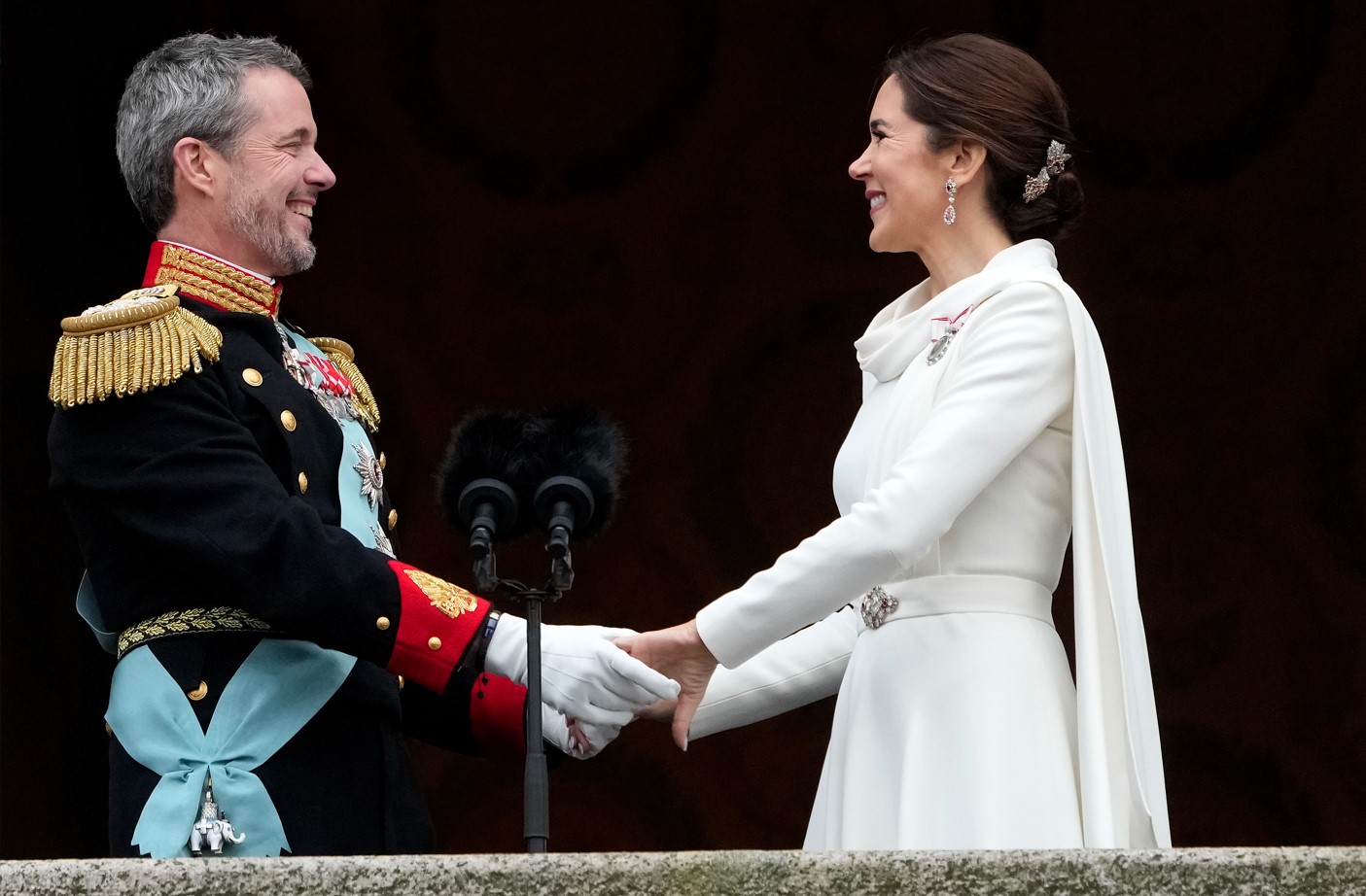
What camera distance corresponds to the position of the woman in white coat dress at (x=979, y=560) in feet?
10.4

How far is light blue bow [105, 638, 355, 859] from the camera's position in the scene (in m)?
3.22

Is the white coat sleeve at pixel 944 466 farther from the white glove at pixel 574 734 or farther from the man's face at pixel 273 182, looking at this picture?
the man's face at pixel 273 182

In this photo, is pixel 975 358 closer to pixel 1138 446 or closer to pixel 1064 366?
pixel 1064 366

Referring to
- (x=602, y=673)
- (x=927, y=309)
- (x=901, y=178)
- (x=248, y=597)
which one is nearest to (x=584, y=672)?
(x=602, y=673)

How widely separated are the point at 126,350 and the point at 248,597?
0.38 metres

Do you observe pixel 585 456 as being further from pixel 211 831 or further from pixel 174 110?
pixel 174 110

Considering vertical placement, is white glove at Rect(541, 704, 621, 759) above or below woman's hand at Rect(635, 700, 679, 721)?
below

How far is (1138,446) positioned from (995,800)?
2869mm

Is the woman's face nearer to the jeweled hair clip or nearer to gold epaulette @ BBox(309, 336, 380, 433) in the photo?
the jeweled hair clip

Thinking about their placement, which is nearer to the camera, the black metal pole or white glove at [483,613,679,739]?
the black metal pole

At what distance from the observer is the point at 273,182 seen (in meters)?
3.62

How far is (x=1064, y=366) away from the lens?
327cm

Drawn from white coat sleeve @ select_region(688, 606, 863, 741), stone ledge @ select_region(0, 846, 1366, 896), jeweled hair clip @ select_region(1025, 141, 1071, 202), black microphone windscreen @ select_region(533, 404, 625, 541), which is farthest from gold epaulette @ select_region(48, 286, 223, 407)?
jeweled hair clip @ select_region(1025, 141, 1071, 202)

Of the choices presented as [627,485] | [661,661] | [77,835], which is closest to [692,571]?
[627,485]
